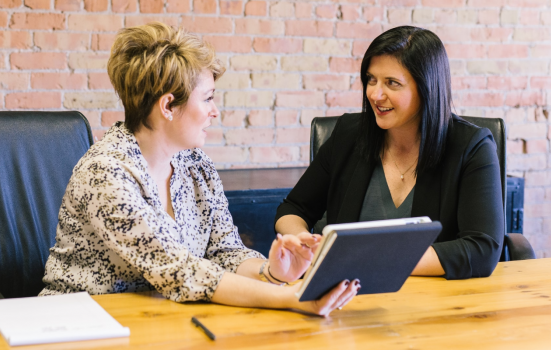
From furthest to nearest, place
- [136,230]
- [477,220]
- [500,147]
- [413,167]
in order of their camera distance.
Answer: [500,147] → [413,167] → [477,220] → [136,230]

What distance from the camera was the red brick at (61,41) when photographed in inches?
89.9

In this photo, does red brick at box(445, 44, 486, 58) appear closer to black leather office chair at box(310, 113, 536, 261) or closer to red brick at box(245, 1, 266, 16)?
red brick at box(245, 1, 266, 16)

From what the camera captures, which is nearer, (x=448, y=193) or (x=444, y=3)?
(x=448, y=193)

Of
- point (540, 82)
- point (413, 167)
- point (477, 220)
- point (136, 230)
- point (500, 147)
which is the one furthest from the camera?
point (540, 82)

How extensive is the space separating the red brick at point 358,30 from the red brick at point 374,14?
0.08 feet

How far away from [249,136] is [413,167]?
1036 mm

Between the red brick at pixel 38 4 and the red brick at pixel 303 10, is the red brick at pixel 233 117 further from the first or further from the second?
the red brick at pixel 38 4

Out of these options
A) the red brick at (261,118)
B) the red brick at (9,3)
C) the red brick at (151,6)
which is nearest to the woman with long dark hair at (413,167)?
the red brick at (261,118)

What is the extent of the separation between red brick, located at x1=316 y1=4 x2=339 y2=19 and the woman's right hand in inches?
68.4

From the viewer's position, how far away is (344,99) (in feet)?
8.77

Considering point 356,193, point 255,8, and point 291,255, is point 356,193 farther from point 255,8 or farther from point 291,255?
point 255,8

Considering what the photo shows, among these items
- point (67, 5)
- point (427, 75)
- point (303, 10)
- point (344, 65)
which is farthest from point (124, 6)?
point (427, 75)

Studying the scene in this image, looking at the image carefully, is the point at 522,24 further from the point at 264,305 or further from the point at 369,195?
the point at 264,305

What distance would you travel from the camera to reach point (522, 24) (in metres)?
2.85
